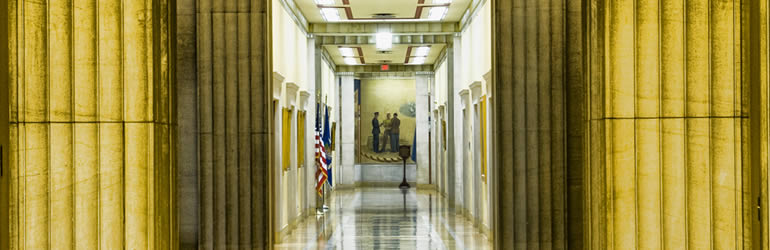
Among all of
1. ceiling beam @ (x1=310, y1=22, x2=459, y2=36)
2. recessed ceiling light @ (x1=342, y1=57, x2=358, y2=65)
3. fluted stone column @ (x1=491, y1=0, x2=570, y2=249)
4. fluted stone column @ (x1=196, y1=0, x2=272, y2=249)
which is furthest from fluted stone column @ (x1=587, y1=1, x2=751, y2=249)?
recessed ceiling light @ (x1=342, y1=57, x2=358, y2=65)

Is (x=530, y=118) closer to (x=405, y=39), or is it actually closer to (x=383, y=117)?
Answer: (x=405, y=39)

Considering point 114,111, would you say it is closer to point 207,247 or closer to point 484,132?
point 207,247

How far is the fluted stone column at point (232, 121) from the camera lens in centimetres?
568

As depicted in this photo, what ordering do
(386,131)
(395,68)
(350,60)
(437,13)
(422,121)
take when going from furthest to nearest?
(386,131)
(422,121)
(395,68)
(350,60)
(437,13)

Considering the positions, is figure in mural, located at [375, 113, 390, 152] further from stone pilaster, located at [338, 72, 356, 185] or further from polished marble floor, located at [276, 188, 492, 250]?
polished marble floor, located at [276, 188, 492, 250]

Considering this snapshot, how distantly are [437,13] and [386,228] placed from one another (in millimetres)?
4660

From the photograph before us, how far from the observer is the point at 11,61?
14.4ft

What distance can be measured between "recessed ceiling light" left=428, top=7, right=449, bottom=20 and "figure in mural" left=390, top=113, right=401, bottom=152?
44.7 feet

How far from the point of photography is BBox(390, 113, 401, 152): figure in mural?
29969 mm

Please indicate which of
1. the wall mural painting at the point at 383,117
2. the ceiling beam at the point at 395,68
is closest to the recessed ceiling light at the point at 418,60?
the ceiling beam at the point at 395,68

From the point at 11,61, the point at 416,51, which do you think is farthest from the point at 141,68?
the point at 416,51

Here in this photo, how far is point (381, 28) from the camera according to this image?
1722 centimetres

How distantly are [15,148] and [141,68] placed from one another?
0.88 meters

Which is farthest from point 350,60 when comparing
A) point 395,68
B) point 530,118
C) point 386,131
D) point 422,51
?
point 530,118
